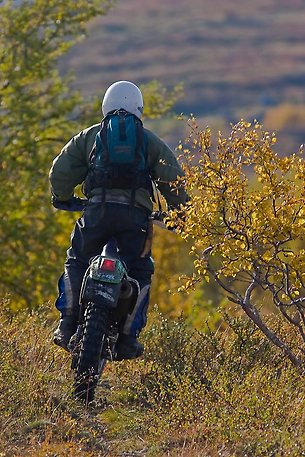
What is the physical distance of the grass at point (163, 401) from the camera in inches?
197

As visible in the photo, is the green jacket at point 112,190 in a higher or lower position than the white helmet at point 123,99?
lower

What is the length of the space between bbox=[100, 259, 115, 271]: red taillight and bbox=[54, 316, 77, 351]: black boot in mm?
655

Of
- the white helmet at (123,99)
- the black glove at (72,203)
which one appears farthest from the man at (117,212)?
the black glove at (72,203)

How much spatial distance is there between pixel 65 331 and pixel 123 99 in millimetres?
1550

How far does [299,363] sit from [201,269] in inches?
32.8

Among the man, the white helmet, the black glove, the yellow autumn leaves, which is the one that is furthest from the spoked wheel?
the white helmet

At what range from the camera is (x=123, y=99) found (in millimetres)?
6598

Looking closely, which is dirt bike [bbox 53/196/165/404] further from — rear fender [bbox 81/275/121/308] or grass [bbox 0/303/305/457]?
grass [bbox 0/303/305/457]

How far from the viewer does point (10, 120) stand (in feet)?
54.9

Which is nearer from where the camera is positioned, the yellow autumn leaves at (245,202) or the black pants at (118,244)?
the yellow autumn leaves at (245,202)

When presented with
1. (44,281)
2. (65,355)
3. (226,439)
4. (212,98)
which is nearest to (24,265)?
(44,281)

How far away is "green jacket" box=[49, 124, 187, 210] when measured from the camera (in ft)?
21.4

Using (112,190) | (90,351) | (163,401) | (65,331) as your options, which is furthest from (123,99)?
(163,401)

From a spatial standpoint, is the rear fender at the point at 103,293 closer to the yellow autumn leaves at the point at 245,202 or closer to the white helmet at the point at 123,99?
the yellow autumn leaves at the point at 245,202
